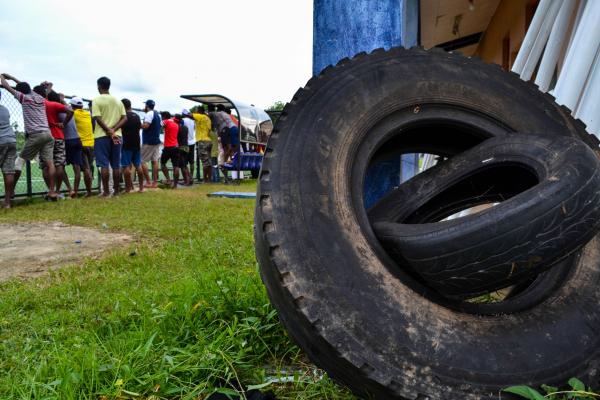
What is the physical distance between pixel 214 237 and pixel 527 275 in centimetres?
336

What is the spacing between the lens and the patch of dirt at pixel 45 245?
150 inches

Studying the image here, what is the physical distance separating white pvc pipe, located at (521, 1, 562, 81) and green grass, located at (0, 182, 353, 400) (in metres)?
2.39

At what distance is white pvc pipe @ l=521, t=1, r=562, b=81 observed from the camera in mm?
3383

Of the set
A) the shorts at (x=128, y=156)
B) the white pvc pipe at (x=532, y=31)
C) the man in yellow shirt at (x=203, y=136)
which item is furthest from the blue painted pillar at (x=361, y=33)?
the man in yellow shirt at (x=203, y=136)

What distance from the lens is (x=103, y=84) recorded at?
835 centimetres

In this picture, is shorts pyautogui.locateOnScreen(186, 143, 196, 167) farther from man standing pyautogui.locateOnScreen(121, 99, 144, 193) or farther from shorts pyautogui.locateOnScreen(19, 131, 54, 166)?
shorts pyautogui.locateOnScreen(19, 131, 54, 166)

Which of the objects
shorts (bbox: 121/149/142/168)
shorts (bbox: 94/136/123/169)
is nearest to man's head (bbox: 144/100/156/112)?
shorts (bbox: 121/149/142/168)

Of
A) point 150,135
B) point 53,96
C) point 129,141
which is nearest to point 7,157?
point 53,96

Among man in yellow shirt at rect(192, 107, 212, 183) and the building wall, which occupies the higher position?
the building wall

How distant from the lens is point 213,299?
7.65 feet

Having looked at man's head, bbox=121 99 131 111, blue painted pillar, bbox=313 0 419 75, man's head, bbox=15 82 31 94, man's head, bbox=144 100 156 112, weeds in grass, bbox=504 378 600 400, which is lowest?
weeds in grass, bbox=504 378 600 400

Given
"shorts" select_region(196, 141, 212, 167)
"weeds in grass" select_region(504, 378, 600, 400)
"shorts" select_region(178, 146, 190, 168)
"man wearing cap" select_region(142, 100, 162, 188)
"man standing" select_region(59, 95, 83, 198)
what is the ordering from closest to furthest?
"weeds in grass" select_region(504, 378, 600, 400)
"man standing" select_region(59, 95, 83, 198)
"man wearing cap" select_region(142, 100, 162, 188)
"shorts" select_region(178, 146, 190, 168)
"shorts" select_region(196, 141, 212, 167)

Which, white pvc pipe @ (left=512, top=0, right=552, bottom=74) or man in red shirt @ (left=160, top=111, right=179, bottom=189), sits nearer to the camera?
white pvc pipe @ (left=512, top=0, right=552, bottom=74)

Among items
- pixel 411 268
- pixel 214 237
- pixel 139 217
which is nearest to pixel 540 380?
pixel 411 268
